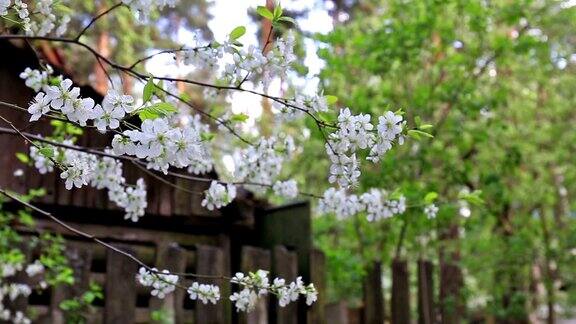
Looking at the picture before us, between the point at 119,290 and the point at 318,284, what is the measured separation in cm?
128

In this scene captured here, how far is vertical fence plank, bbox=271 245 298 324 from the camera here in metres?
3.96

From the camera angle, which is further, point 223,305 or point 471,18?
point 471,18

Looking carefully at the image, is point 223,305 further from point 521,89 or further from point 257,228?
point 521,89

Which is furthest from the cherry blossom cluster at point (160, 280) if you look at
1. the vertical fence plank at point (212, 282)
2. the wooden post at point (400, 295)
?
the wooden post at point (400, 295)

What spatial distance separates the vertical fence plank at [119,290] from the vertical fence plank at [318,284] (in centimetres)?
112

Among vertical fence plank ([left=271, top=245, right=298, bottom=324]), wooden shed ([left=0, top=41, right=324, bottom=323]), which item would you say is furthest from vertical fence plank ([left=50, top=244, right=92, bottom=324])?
vertical fence plank ([left=271, top=245, right=298, bottom=324])

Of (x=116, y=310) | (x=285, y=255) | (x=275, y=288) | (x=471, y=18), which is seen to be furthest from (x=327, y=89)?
(x=275, y=288)

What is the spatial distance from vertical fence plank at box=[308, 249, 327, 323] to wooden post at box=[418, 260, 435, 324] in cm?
92

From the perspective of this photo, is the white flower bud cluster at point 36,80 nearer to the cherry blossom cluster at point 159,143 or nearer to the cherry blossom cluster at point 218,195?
the cherry blossom cluster at point 218,195

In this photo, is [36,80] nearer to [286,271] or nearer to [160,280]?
[160,280]

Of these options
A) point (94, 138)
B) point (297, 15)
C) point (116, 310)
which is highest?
point (297, 15)

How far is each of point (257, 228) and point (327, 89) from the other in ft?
Answer: 4.47

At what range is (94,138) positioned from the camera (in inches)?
221

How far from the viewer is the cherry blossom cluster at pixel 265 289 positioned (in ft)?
7.65
